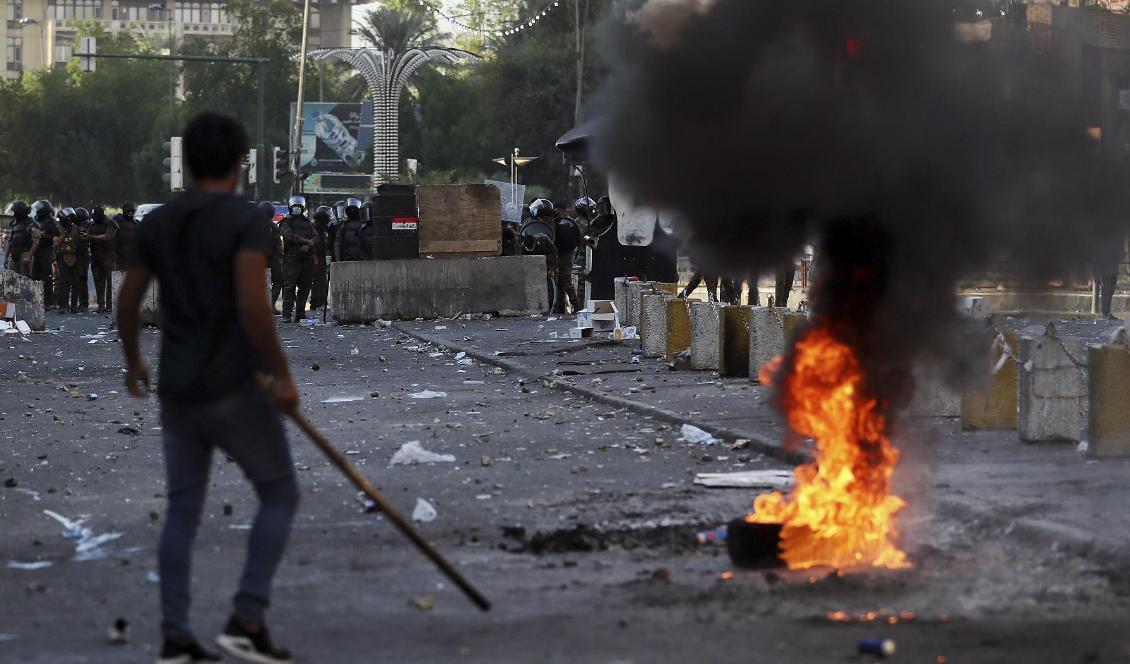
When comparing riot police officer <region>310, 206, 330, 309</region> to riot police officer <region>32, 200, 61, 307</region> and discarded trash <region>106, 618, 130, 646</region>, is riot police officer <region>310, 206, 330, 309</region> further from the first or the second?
discarded trash <region>106, 618, 130, 646</region>

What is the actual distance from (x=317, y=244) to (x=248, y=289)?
23562mm

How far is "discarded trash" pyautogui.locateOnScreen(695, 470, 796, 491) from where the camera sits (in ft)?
28.9

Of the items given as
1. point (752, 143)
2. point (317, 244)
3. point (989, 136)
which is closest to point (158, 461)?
point (752, 143)

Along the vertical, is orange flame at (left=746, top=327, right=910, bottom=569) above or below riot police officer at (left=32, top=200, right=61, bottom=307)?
below

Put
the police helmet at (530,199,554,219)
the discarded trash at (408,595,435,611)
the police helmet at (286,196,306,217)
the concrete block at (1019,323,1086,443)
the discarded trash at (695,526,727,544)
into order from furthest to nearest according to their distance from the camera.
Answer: the police helmet at (530,199,554,219) → the police helmet at (286,196,306,217) → the concrete block at (1019,323,1086,443) → the discarded trash at (695,526,727,544) → the discarded trash at (408,595,435,611)

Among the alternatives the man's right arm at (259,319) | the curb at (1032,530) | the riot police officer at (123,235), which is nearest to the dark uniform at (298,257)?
the riot police officer at (123,235)

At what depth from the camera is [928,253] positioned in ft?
24.1

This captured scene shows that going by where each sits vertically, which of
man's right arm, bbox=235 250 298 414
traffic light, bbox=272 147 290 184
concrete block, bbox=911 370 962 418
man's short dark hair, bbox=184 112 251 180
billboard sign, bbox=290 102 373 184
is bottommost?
concrete block, bbox=911 370 962 418

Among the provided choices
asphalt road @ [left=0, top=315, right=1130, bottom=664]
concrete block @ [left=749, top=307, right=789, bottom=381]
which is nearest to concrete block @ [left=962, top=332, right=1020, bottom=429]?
asphalt road @ [left=0, top=315, right=1130, bottom=664]

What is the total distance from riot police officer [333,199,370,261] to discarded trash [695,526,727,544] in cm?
2207

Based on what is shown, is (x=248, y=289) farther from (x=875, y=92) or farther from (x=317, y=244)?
(x=317, y=244)

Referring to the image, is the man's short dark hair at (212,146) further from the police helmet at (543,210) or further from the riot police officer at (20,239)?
the riot police officer at (20,239)

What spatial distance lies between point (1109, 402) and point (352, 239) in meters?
21.1

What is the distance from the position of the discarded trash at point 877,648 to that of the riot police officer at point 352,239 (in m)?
24.3
